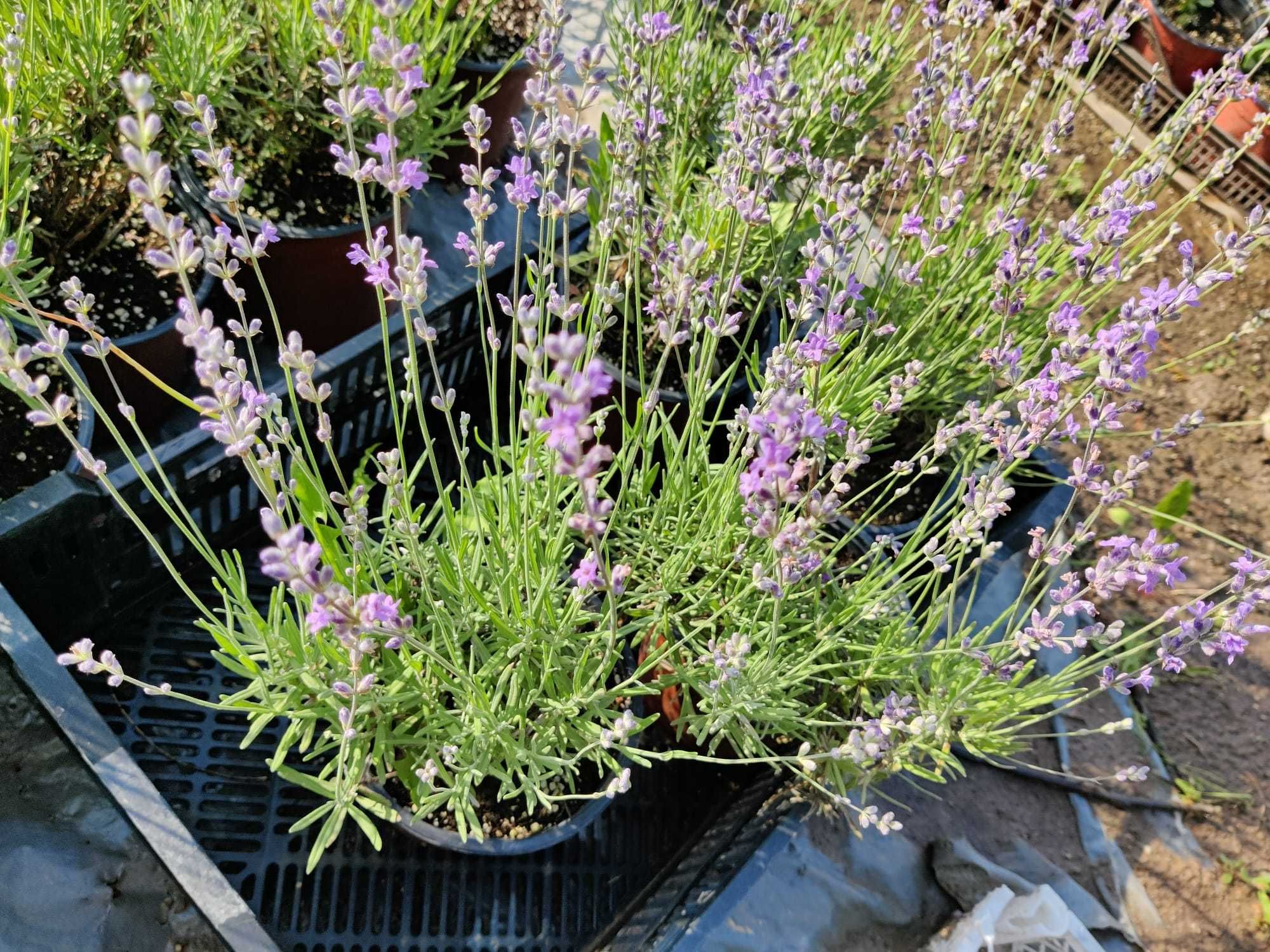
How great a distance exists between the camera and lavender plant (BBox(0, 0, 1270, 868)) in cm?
95

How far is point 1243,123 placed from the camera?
11.3 feet

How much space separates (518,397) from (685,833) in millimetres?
859

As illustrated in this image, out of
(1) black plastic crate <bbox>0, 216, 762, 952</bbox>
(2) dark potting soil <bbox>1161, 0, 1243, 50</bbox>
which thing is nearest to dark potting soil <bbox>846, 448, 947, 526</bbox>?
(1) black plastic crate <bbox>0, 216, 762, 952</bbox>

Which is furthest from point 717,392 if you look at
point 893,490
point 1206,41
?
point 1206,41

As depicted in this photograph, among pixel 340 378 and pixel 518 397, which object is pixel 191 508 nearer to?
pixel 340 378

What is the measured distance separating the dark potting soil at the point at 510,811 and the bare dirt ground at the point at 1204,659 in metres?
1.18

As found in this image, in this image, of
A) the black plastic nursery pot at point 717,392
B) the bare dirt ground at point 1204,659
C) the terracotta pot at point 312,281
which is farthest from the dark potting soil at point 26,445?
the bare dirt ground at point 1204,659

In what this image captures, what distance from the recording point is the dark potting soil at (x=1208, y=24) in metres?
3.89

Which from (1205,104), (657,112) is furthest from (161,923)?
(1205,104)

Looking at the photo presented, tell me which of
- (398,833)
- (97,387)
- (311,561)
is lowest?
(398,833)

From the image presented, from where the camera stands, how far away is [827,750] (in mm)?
1543

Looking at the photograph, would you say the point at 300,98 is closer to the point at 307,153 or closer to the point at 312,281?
the point at 307,153

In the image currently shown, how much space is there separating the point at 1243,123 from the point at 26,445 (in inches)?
156

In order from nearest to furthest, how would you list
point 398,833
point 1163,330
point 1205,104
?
point 398,833
point 1205,104
point 1163,330
